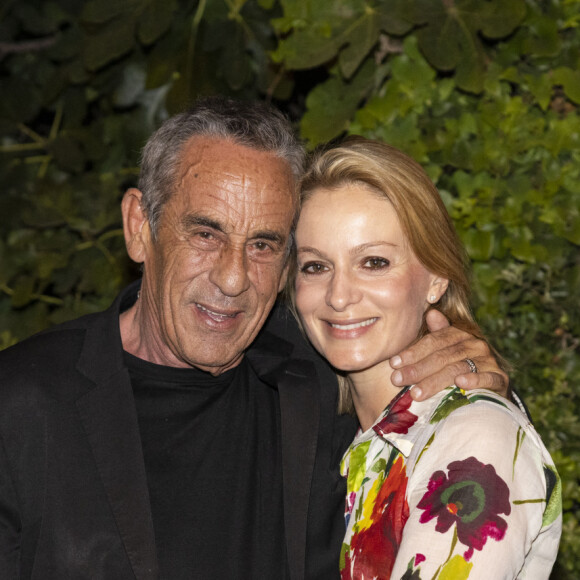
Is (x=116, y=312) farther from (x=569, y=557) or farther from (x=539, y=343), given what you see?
(x=569, y=557)

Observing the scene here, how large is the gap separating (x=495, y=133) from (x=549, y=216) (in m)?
0.39

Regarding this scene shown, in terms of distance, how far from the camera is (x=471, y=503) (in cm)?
174

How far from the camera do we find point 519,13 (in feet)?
10.3


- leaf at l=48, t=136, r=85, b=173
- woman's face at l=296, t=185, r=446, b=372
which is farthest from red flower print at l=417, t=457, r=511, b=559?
leaf at l=48, t=136, r=85, b=173

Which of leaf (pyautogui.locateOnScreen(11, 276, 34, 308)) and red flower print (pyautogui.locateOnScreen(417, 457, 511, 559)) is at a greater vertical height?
red flower print (pyautogui.locateOnScreen(417, 457, 511, 559))

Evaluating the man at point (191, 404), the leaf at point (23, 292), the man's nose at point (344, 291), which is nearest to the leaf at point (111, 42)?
the man at point (191, 404)

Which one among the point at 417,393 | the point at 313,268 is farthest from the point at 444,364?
the point at 313,268

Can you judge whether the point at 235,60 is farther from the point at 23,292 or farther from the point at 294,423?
the point at 294,423

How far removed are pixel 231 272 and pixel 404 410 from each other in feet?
1.99

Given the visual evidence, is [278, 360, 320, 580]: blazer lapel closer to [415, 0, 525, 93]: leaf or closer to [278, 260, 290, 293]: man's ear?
[278, 260, 290, 293]: man's ear

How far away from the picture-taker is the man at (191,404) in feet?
7.10

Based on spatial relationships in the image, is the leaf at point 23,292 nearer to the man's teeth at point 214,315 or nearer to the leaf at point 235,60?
the leaf at point 235,60

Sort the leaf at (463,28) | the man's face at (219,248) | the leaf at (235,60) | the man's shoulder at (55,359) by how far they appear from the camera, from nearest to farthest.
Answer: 1. the man's shoulder at (55,359)
2. the man's face at (219,248)
3. the leaf at (463,28)
4. the leaf at (235,60)

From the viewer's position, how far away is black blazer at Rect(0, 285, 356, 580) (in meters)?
2.14
